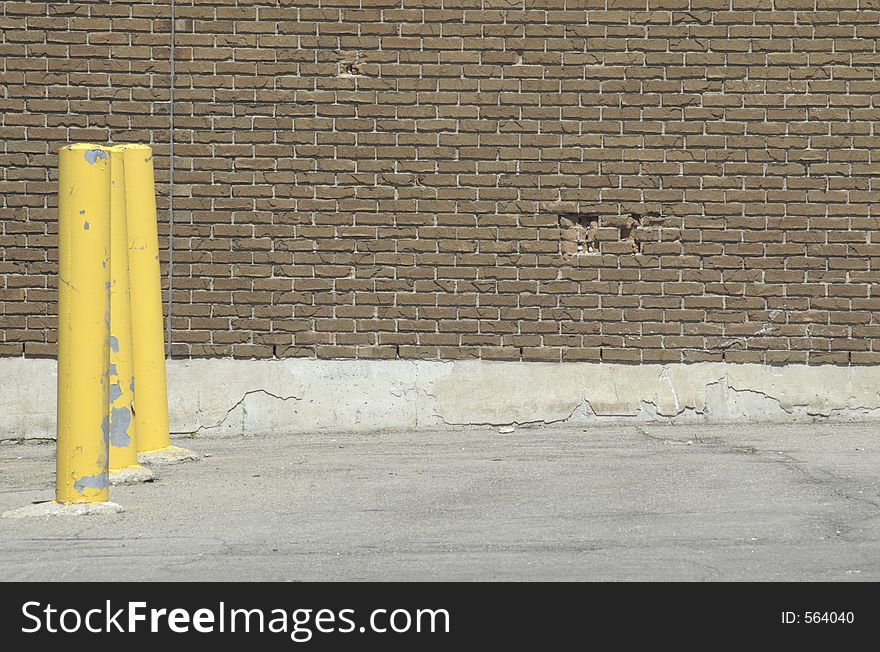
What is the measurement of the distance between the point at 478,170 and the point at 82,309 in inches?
168

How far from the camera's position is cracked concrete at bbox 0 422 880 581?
5.54m

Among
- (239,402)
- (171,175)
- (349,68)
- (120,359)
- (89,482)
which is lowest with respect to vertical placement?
(89,482)

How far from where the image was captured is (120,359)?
7652mm

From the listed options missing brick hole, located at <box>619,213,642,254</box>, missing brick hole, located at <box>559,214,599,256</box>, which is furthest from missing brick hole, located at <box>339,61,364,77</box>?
missing brick hole, located at <box>619,213,642,254</box>

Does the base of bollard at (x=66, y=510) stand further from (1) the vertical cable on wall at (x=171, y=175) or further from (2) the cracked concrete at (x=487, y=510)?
(1) the vertical cable on wall at (x=171, y=175)

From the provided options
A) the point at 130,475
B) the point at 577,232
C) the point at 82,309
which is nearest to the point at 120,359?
the point at 130,475

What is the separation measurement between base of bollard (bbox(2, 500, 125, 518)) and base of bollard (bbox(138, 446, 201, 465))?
169 centimetres

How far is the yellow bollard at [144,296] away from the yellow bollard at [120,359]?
1.87 ft

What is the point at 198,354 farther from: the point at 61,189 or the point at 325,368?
the point at 61,189

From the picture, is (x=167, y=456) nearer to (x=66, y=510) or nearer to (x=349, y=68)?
(x=66, y=510)

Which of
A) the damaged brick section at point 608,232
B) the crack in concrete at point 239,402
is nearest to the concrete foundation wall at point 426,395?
the crack in concrete at point 239,402

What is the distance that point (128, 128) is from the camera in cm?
1005

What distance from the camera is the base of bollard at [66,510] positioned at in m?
6.68

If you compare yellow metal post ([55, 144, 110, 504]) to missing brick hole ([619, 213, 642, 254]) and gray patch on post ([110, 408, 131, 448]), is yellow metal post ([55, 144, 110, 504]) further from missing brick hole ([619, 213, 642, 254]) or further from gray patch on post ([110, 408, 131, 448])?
missing brick hole ([619, 213, 642, 254])
